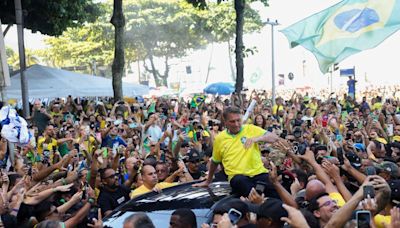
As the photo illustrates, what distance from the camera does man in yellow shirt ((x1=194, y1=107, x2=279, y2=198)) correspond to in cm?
608

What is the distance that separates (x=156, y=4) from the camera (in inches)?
2089

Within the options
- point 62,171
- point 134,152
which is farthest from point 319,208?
point 134,152

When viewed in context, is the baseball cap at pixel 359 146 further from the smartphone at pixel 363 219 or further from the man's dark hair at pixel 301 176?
the smartphone at pixel 363 219

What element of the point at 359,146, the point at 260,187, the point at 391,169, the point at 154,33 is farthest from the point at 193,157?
the point at 154,33

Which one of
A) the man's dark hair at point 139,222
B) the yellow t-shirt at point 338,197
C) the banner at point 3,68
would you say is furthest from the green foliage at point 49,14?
the man's dark hair at point 139,222

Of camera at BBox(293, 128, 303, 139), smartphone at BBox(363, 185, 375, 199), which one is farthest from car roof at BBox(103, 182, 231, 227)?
camera at BBox(293, 128, 303, 139)

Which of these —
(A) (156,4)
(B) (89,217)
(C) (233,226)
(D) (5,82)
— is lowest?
(B) (89,217)

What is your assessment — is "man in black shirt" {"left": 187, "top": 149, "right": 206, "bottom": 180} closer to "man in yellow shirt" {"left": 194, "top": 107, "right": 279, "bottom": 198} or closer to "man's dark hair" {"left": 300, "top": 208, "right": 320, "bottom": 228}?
"man in yellow shirt" {"left": 194, "top": 107, "right": 279, "bottom": 198}

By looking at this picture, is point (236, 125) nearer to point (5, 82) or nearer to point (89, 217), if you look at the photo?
point (89, 217)

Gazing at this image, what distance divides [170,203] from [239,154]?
1.05m

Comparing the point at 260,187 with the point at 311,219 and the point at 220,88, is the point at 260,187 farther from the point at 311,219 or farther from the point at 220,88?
the point at 220,88

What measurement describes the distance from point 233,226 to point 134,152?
6277mm

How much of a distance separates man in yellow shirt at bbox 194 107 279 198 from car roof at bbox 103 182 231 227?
210 millimetres

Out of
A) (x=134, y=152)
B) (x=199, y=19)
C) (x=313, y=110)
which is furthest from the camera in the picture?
(x=199, y=19)
